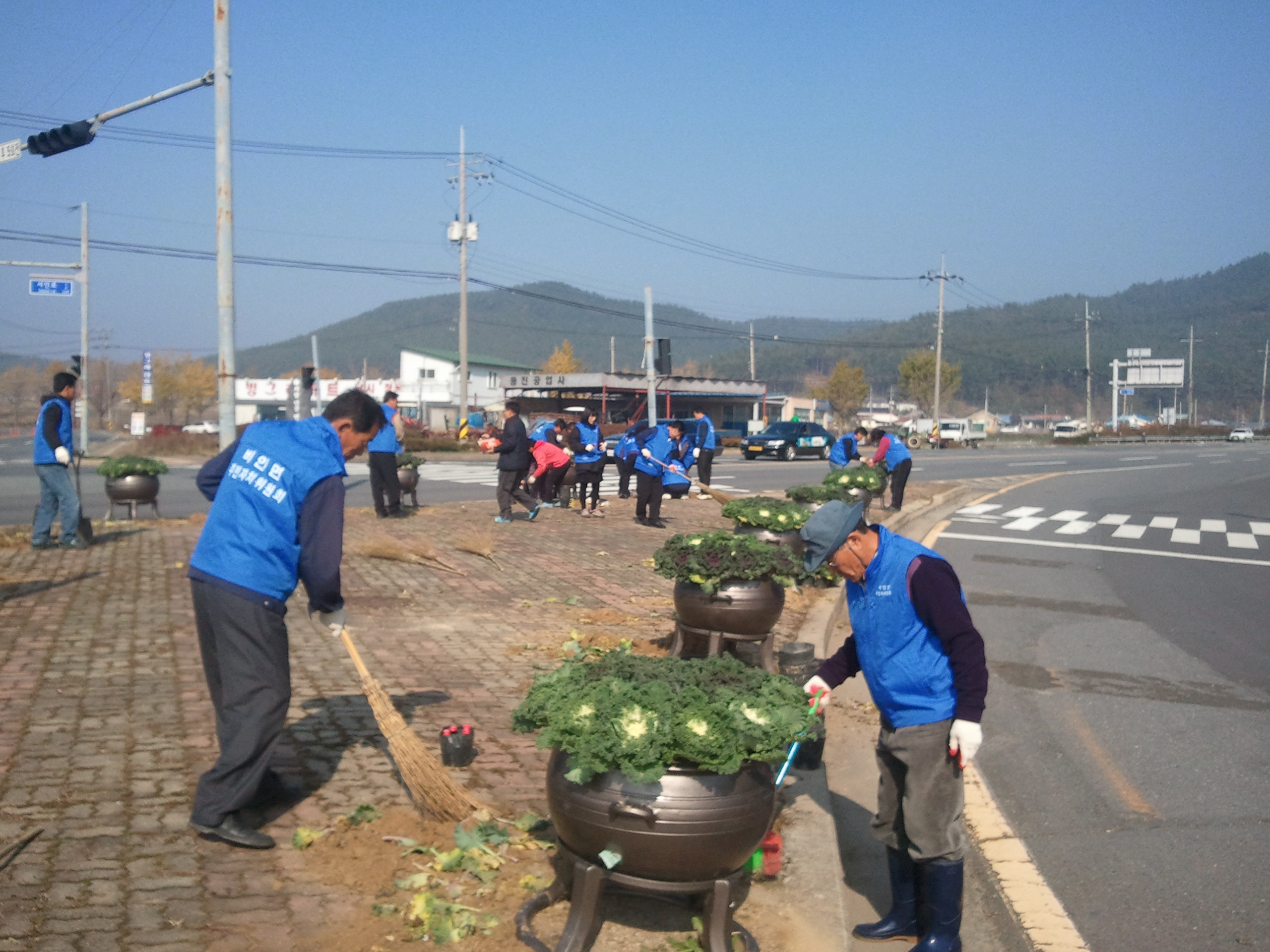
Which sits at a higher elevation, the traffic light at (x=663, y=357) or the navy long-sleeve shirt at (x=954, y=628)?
the traffic light at (x=663, y=357)

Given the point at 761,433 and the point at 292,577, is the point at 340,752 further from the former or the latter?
the point at 761,433

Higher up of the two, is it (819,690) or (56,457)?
(56,457)

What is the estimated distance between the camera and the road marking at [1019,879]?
401 cm

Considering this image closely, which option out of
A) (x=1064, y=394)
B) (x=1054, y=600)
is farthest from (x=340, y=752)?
(x=1064, y=394)

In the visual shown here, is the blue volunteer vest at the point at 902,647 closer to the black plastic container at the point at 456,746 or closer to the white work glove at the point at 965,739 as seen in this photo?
the white work glove at the point at 965,739

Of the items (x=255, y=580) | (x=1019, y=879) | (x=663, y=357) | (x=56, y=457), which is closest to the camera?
(x=255, y=580)

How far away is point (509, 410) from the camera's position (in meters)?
15.6

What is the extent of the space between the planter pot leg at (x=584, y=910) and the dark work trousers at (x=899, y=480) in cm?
1628

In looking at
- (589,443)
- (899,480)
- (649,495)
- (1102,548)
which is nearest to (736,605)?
(649,495)

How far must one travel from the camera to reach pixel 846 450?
18062 millimetres

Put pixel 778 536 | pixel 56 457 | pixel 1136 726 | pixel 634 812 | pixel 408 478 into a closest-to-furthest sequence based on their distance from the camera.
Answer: pixel 634 812 → pixel 1136 726 → pixel 778 536 → pixel 56 457 → pixel 408 478

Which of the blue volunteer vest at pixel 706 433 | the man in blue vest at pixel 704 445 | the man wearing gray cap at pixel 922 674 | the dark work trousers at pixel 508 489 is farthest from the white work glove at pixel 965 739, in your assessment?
the blue volunteer vest at pixel 706 433

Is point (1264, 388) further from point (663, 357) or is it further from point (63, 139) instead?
point (63, 139)

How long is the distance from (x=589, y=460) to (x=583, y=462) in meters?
0.13
